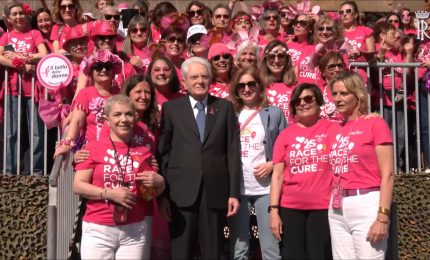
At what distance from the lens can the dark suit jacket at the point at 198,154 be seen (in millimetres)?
8664

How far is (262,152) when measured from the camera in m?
9.15

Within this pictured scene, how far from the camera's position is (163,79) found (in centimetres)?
941

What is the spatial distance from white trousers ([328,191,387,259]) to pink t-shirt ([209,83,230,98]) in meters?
2.00

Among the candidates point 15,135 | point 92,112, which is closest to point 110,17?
point 15,135

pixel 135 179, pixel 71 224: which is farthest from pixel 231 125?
pixel 71 224

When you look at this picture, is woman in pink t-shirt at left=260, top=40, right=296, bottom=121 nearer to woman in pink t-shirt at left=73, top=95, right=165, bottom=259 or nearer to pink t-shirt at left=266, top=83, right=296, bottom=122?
pink t-shirt at left=266, top=83, right=296, bottom=122

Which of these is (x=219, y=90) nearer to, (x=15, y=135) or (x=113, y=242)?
(x=113, y=242)

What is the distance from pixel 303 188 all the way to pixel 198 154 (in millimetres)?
922

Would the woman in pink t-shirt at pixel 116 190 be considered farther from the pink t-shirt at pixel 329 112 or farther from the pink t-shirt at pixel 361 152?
the pink t-shirt at pixel 329 112

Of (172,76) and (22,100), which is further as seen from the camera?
(22,100)

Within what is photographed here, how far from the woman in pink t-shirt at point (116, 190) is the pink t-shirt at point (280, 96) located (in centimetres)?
185

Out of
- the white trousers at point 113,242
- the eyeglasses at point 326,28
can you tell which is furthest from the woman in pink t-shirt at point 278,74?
the white trousers at point 113,242

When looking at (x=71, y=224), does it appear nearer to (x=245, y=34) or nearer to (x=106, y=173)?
(x=106, y=173)

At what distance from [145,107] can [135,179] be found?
29.0 inches
